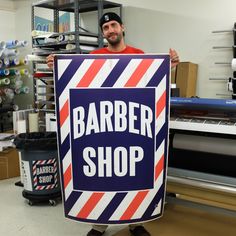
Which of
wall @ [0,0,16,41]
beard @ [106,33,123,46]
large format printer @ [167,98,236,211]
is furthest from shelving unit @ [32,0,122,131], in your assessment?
large format printer @ [167,98,236,211]

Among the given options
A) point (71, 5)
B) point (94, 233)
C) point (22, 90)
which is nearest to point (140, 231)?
point (94, 233)

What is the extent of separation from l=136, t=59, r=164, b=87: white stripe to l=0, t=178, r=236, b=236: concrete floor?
3.53ft

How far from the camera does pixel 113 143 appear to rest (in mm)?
1829

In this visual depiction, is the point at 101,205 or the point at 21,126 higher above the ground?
the point at 21,126

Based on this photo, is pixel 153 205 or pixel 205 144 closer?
pixel 153 205

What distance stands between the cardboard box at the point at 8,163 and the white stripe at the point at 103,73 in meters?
2.23

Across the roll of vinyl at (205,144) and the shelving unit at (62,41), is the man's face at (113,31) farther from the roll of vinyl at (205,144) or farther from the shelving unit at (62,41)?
the shelving unit at (62,41)

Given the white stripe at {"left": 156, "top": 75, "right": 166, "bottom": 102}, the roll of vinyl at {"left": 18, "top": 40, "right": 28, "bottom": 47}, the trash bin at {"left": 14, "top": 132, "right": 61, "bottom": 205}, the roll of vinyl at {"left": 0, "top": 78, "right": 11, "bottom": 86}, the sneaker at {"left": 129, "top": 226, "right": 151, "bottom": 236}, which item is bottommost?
the sneaker at {"left": 129, "top": 226, "right": 151, "bottom": 236}

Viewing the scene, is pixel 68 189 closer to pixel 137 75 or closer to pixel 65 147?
pixel 65 147

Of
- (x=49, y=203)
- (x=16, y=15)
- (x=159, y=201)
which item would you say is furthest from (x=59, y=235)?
(x=16, y=15)

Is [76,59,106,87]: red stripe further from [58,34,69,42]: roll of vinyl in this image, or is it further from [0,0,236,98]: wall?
[58,34,69,42]: roll of vinyl

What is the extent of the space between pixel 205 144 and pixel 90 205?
0.80m

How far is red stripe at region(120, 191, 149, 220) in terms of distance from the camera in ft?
6.19

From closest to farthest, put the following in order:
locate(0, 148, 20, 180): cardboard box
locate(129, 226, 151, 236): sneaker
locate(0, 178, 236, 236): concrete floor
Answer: locate(129, 226, 151, 236): sneaker → locate(0, 178, 236, 236): concrete floor → locate(0, 148, 20, 180): cardboard box
